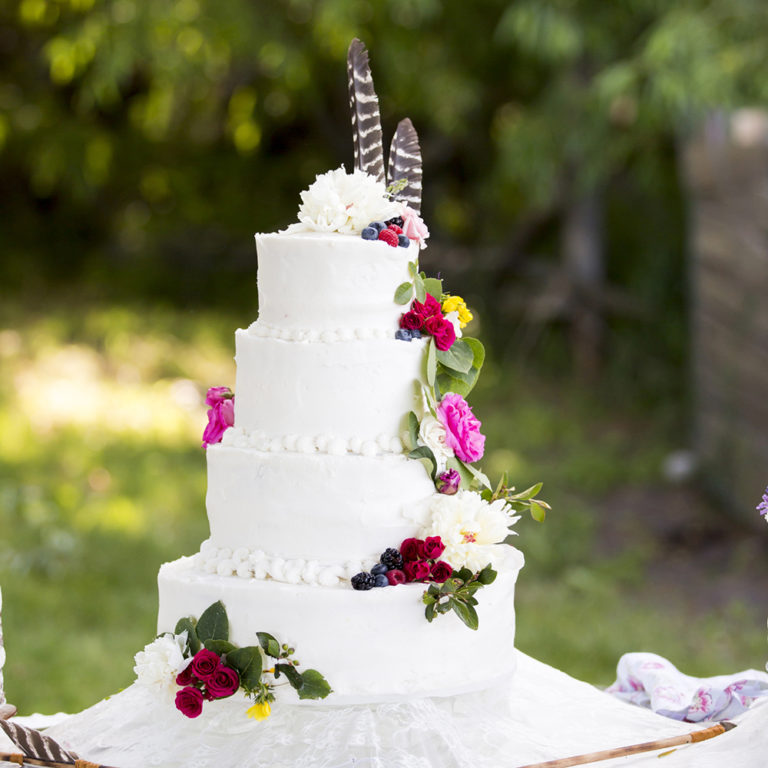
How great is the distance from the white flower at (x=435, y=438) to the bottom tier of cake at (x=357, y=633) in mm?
345

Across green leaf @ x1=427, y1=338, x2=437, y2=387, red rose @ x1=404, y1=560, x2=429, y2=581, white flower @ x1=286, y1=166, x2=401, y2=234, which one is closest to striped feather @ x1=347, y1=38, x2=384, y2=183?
white flower @ x1=286, y1=166, x2=401, y2=234

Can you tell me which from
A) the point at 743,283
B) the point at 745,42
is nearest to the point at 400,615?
the point at 743,283

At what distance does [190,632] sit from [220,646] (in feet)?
0.35

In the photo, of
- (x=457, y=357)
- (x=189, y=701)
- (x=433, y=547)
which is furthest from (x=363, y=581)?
(x=457, y=357)

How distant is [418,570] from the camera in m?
2.85

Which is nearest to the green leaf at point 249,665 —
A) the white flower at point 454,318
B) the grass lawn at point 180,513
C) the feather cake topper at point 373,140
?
the white flower at point 454,318

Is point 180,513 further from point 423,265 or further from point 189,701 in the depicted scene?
point 189,701

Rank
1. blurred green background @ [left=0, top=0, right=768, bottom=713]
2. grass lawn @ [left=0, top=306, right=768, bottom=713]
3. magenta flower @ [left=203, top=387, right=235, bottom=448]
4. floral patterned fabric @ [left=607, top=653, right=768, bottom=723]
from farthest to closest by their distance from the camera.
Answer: blurred green background @ [left=0, top=0, right=768, bottom=713]
grass lawn @ [left=0, top=306, right=768, bottom=713]
floral patterned fabric @ [left=607, top=653, right=768, bottom=723]
magenta flower @ [left=203, top=387, right=235, bottom=448]

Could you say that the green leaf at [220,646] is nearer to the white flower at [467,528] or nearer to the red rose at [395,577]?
the red rose at [395,577]

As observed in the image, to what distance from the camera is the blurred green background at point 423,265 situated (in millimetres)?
6723

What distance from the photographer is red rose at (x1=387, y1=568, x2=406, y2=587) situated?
9.41ft

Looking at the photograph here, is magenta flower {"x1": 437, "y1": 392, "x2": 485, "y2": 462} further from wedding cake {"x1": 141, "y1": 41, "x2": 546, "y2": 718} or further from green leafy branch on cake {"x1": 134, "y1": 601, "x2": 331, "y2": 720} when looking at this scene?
green leafy branch on cake {"x1": 134, "y1": 601, "x2": 331, "y2": 720}

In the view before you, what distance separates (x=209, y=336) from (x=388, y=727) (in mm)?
8283

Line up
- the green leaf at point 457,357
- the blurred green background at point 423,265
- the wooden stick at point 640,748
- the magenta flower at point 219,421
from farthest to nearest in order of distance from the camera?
1. the blurred green background at point 423,265
2. the magenta flower at point 219,421
3. the green leaf at point 457,357
4. the wooden stick at point 640,748
